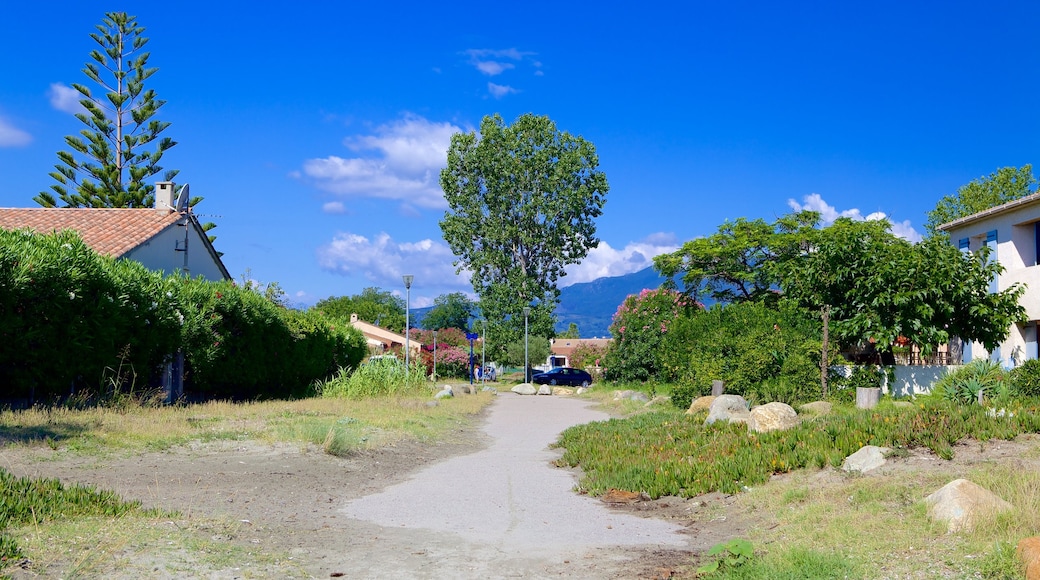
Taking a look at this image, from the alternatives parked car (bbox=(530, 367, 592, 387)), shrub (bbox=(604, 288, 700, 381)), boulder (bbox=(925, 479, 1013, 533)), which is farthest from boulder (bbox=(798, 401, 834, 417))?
parked car (bbox=(530, 367, 592, 387))

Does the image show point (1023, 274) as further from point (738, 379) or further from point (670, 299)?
point (670, 299)

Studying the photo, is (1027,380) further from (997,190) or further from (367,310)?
(367,310)

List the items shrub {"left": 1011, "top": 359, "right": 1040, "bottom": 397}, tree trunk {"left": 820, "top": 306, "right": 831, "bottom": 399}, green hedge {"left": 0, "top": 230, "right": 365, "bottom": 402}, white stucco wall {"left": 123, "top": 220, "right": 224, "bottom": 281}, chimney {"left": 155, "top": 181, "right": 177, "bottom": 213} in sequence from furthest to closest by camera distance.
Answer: chimney {"left": 155, "top": 181, "right": 177, "bottom": 213}
white stucco wall {"left": 123, "top": 220, "right": 224, "bottom": 281}
tree trunk {"left": 820, "top": 306, "right": 831, "bottom": 399}
shrub {"left": 1011, "top": 359, "right": 1040, "bottom": 397}
green hedge {"left": 0, "top": 230, "right": 365, "bottom": 402}

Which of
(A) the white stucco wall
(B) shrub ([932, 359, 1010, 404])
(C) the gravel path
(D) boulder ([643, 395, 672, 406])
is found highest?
(A) the white stucco wall

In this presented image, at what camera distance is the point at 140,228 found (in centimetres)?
2811

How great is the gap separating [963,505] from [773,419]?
7.09 metres

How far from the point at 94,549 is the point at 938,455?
29.5 feet

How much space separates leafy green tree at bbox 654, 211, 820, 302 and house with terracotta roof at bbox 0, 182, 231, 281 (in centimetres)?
1849

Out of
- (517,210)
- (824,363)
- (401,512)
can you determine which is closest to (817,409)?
(824,363)

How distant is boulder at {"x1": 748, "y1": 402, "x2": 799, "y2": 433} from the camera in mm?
13945

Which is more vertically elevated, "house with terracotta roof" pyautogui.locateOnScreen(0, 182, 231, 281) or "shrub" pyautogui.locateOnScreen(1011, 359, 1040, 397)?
"house with terracotta roof" pyautogui.locateOnScreen(0, 182, 231, 281)

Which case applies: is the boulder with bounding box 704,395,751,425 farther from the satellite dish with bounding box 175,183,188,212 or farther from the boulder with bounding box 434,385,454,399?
the satellite dish with bounding box 175,183,188,212

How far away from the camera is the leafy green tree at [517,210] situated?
51.8m

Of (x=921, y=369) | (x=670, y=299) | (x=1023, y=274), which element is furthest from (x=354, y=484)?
(x=670, y=299)
